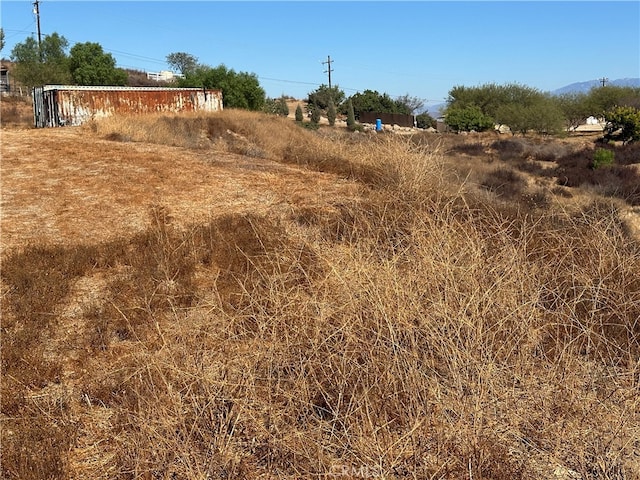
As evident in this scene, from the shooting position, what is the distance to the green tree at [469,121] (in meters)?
45.8

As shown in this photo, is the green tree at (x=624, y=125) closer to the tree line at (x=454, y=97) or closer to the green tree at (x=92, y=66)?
the tree line at (x=454, y=97)

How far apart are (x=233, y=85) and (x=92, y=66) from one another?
16.9m

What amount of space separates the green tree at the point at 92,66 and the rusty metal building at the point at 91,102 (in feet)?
67.7

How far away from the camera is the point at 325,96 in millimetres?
62312

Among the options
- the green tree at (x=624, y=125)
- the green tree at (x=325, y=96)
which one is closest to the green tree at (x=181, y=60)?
the green tree at (x=325, y=96)

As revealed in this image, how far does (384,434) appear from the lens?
8.52ft

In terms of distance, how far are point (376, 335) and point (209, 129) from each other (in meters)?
15.9

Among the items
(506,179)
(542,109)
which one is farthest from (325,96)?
(506,179)

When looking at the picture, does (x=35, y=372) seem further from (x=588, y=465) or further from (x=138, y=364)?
Answer: (x=588, y=465)

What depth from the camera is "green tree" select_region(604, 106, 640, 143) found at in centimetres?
3234

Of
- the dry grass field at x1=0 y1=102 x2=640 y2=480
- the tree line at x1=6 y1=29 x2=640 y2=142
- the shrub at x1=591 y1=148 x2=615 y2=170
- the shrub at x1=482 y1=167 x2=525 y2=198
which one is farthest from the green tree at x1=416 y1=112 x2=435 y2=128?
the dry grass field at x1=0 y1=102 x2=640 y2=480

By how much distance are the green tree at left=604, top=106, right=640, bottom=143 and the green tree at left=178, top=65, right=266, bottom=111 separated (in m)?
23.1

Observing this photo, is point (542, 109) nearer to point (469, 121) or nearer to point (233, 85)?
point (469, 121)

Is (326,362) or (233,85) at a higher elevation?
(233,85)
